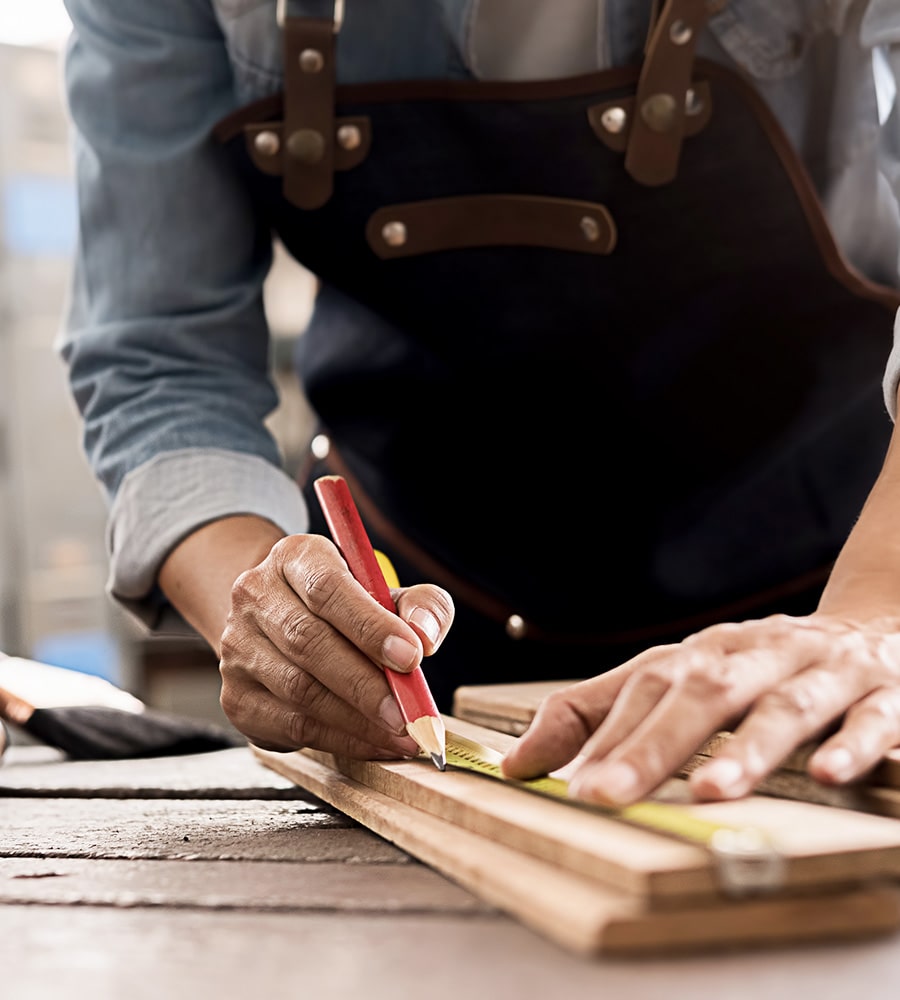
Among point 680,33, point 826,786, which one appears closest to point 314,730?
point 826,786

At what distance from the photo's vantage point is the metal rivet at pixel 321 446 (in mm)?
1792

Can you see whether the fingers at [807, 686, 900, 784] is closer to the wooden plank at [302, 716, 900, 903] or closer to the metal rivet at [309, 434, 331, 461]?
the wooden plank at [302, 716, 900, 903]

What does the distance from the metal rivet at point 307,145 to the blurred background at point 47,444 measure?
152 inches

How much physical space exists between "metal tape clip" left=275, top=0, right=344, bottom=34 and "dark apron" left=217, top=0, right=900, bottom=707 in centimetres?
2

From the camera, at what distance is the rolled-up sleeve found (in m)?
1.47

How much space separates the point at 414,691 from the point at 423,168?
72 centimetres

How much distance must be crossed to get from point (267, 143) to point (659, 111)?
1.52ft

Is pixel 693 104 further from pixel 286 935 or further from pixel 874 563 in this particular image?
pixel 286 935

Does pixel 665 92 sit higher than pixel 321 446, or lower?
higher

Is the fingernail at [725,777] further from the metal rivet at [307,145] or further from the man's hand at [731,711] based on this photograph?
the metal rivet at [307,145]

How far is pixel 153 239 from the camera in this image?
152cm

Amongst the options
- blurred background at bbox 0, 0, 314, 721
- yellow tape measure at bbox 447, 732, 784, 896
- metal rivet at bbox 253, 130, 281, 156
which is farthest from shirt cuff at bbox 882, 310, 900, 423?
blurred background at bbox 0, 0, 314, 721

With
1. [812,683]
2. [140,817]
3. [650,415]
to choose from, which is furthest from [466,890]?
[650,415]

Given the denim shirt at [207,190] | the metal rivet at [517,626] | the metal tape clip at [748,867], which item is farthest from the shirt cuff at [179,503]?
the metal tape clip at [748,867]
